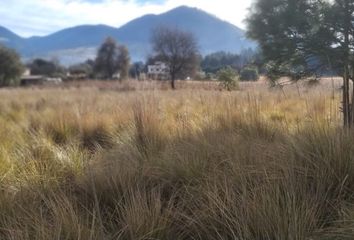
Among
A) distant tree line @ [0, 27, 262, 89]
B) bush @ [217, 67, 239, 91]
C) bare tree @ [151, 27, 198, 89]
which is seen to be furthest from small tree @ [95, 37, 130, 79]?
bush @ [217, 67, 239, 91]

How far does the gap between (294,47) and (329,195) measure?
11.0 feet

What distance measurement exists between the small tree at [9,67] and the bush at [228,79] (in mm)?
57285

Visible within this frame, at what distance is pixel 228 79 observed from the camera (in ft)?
24.6

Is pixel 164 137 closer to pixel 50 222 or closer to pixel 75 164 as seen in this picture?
pixel 75 164

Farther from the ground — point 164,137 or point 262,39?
point 262,39

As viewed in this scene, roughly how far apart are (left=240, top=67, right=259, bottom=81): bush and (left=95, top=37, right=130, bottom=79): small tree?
2280 inches

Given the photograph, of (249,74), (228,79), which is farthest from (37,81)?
(228,79)

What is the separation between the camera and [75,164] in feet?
15.5

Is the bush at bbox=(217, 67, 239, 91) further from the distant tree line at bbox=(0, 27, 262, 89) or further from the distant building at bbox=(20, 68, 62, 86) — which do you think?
the distant building at bbox=(20, 68, 62, 86)

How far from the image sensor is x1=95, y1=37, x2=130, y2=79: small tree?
214ft

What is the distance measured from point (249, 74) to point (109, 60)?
2336 inches

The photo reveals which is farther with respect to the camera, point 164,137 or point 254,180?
point 164,137

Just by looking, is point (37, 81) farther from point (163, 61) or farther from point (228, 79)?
point (228, 79)

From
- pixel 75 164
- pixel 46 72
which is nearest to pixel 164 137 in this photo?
pixel 75 164
